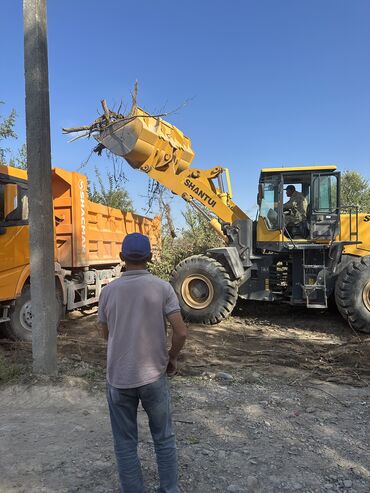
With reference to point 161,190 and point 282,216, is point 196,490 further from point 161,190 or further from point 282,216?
point 161,190

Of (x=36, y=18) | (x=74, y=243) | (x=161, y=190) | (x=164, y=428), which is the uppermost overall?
(x=36, y=18)

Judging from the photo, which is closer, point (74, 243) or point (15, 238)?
point (15, 238)

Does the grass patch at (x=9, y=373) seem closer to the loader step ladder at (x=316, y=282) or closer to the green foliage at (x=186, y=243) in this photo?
the loader step ladder at (x=316, y=282)

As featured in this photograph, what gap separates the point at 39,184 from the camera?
Result: 4973 millimetres

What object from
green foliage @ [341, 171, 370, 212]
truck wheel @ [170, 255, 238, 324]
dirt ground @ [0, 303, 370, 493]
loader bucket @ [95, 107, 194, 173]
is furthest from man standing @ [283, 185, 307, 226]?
green foliage @ [341, 171, 370, 212]

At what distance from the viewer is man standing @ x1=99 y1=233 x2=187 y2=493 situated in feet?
8.76

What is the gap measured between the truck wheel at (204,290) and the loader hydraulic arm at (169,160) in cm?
109

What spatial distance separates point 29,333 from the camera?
7031 millimetres

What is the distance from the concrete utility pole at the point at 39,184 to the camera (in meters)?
4.93

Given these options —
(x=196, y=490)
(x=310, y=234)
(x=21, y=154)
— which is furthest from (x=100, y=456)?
(x=21, y=154)

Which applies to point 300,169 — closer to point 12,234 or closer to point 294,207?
point 294,207

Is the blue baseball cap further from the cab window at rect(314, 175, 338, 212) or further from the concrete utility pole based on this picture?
the cab window at rect(314, 175, 338, 212)

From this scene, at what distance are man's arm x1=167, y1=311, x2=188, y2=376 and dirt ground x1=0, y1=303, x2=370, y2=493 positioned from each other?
87cm

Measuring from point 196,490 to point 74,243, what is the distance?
19.9 ft
